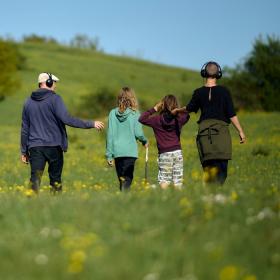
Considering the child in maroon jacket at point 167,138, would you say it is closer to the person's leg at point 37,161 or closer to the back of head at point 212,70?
the back of head at point 212,70

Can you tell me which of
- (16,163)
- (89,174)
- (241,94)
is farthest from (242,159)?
(241,94)

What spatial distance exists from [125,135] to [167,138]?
64 cm

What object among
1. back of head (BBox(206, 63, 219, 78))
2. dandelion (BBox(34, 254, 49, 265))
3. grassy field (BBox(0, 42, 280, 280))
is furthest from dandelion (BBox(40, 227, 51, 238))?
back of head (BBox(206, 63, 219, 78))

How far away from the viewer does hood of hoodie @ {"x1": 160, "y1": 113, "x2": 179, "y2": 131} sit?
11484 mm

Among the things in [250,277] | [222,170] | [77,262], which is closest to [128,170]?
[222,170]

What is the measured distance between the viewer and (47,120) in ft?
35.6

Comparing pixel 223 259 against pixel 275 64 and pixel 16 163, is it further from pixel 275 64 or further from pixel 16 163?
pixel 275 64

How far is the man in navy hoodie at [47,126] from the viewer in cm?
1076

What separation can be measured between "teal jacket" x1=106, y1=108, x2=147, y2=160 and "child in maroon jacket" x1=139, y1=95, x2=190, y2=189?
0.51 feet

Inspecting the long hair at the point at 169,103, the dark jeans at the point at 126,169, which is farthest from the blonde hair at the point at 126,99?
the dark jeans at the point at 126,169

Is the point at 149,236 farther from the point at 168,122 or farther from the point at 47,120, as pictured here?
the point at 168,122

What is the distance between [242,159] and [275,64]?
37.5m

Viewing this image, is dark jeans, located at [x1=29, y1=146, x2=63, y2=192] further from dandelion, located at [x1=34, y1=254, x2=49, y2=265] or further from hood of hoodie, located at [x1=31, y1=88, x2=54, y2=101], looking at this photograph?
dandelion, located at [x1=34, y1=254, x2=49, y2=265]

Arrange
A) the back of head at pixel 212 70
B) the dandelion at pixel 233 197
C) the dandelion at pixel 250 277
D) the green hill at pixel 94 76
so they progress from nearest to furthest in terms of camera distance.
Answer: the dandelion at pixel 250 277
the dandelion at pixel 233 197
the back of head at pixel 212 70
the green hill at pixel 94 76
